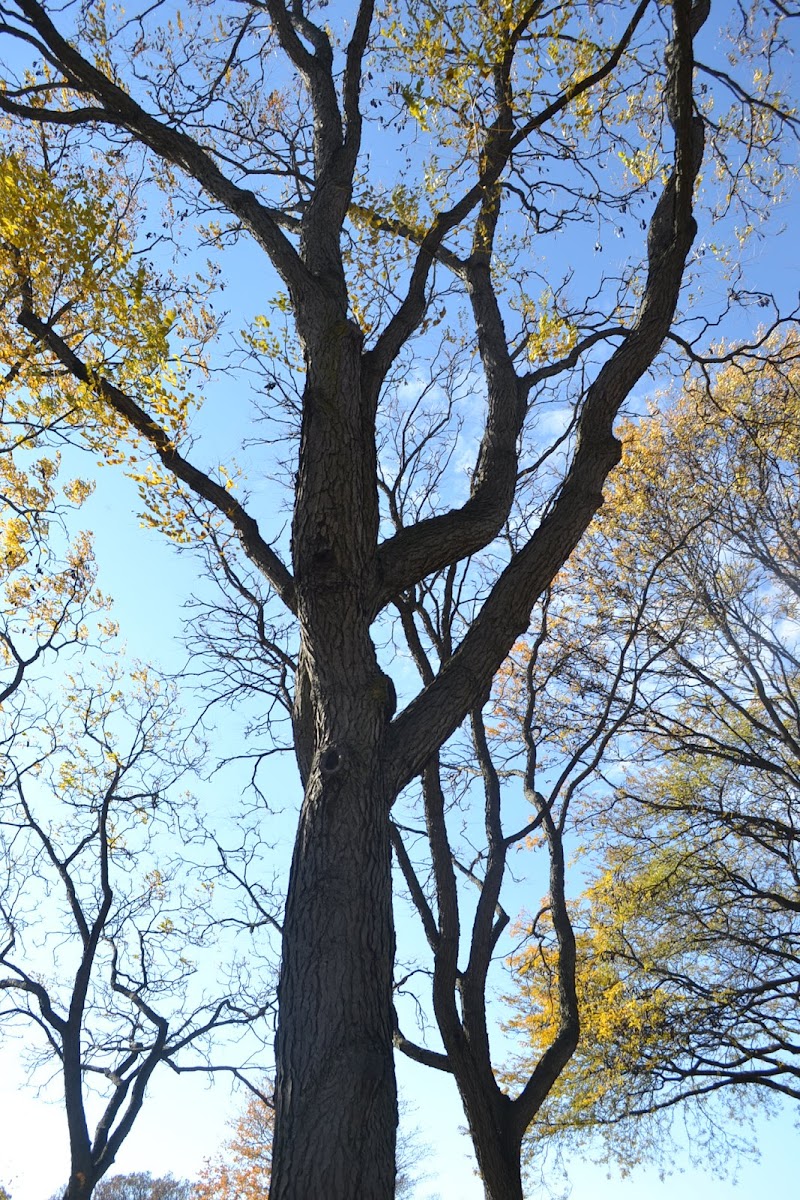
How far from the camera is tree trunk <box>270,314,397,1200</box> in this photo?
2.54 metres

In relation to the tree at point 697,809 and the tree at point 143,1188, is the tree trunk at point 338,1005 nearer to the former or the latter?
the tree at point 697,809

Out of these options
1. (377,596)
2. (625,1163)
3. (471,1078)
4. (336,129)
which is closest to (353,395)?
(377,596)

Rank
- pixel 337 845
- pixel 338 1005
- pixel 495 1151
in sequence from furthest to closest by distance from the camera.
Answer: pixel 495 1151
pixel 337 845
pixel 338 1005

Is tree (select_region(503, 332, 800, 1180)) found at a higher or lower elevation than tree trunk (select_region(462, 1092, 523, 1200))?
higher

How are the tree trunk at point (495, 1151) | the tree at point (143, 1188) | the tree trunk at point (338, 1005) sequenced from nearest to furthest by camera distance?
1. the tree trunk at point (338, 1005)
2. the tree trunk at point (495, 1151)
3. the tree at point (143, 1188)

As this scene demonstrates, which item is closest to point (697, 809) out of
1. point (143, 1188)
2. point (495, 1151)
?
point (495, 1151)

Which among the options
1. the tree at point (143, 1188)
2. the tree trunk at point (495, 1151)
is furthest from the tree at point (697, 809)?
the tree at point (143, 1188)

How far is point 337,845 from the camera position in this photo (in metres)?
3.04

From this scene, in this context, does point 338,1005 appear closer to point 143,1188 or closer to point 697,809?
point 697,809

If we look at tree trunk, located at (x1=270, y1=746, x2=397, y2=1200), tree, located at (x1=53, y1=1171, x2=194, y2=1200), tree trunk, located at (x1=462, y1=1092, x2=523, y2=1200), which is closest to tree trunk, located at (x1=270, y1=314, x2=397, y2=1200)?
tree trunk, located at (x1=270, y1=746, x2=397, y2=1200)

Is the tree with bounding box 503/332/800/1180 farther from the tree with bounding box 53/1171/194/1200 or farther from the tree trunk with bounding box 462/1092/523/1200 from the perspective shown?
the tree with bounding box 53/1171/194/1200

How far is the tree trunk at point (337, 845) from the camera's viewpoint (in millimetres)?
2543

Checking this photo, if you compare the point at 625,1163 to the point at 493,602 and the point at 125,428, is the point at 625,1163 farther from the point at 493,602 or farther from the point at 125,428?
the point at 125,428

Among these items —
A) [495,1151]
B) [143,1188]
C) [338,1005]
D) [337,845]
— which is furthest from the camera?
[143,1188]
